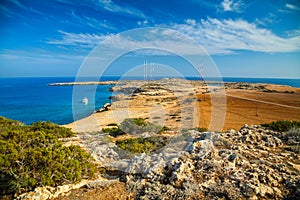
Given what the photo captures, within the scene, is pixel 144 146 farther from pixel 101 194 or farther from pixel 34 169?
pixel 34 169

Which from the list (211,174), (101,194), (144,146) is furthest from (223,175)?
(144,146)

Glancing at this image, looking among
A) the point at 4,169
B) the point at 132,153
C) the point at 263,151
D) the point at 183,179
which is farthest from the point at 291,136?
the point at 4,169

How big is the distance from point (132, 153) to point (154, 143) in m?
1.78

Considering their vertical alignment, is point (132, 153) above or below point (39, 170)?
below

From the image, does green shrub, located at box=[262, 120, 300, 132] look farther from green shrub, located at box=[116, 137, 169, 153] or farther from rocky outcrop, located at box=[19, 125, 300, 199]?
green shrub, located at box=[116, 137, 169, 153]

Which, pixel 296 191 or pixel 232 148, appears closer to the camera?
pixel 296 191

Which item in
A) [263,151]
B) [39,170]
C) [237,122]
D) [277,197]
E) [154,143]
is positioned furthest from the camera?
[237,122]

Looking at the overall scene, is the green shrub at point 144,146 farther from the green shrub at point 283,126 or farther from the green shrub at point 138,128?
the green shrub at point 283,126

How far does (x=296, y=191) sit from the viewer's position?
446 centimetres

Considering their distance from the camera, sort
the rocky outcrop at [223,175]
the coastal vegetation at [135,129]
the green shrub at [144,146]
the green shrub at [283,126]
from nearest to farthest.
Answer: the rocky outcrop at [223,175] → the green shrub at [144,146] → the green shrub at [283,126] → the coastal vegetation at [135,129]

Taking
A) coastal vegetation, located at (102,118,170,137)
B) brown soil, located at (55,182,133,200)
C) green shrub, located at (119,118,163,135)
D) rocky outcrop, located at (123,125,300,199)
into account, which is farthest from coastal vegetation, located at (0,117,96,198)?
green shrub, located at (119,118,163,135)

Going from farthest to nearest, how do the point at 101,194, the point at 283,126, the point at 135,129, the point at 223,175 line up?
1. the point at 135,129
2. the point at 283,126
3. the point at 223,175
4. the point at 101,194

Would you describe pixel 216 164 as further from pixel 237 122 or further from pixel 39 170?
pixel 237 122

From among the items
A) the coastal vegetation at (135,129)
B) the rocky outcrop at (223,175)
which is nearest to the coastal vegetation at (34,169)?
the rocky outcrop at (223,175)
